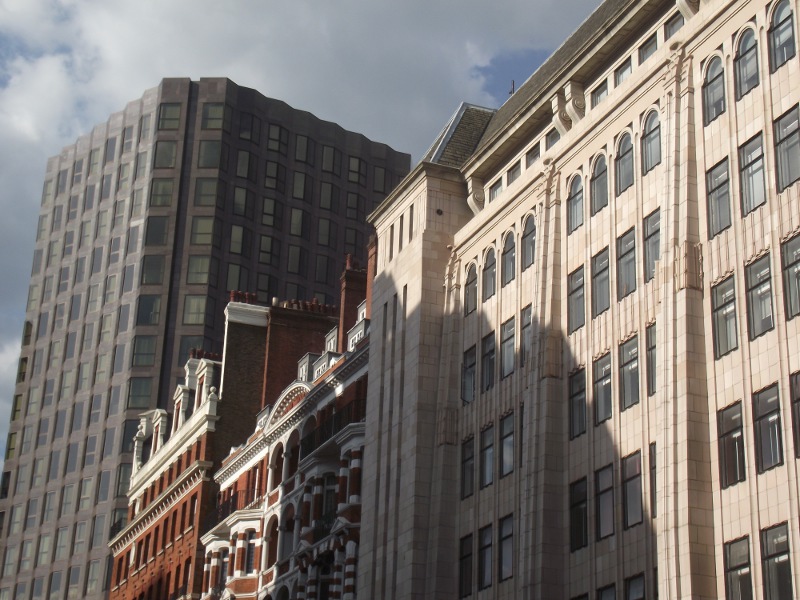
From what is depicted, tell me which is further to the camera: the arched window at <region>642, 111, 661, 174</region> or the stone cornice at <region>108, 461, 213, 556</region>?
the stone cornice at <region>108, 461, 213, 556</region>

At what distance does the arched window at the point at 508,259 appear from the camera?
47.2 metres

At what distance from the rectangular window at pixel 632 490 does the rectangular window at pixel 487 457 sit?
8097 mm

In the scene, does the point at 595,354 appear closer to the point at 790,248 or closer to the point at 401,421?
the point at 790,248

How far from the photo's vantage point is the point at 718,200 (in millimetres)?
36156

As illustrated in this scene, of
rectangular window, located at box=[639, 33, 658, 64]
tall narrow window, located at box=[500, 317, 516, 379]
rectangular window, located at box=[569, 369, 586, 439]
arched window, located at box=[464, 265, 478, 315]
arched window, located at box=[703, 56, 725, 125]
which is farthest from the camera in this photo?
arched window, located at box=[464, 265, 478, 315]

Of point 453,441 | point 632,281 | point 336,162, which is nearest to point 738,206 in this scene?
point 632,281

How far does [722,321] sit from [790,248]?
115 inches

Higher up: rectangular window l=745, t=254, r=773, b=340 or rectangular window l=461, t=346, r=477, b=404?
rectangular window l=461, t=346, r=477, b=404

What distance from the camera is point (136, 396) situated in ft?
→ 362

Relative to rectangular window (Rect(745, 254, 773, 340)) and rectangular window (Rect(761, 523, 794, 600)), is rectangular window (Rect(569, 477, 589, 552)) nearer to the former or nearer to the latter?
rectangular window (Rect(761, 523, 794, 600))

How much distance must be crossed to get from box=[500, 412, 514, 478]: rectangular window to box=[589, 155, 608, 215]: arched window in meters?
7.23

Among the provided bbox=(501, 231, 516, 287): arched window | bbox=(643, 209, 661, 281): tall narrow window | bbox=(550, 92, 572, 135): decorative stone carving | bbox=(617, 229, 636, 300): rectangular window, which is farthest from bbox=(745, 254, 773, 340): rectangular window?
bbox=(501, 231, 516, 287): arched window

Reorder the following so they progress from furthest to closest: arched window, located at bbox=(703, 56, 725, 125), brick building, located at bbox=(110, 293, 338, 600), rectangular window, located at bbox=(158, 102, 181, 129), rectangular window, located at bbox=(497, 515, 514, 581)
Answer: rectangular window, located at bbox=(158, 102, 181, 129)
brick building, located at bbox=(110, 293, 338, 600)
rectangular window, located at bbox=(497, 515, 514, 581)
arched window, located at bbox=(703, 56, 725, 125)

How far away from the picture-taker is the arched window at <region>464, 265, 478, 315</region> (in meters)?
49.6
